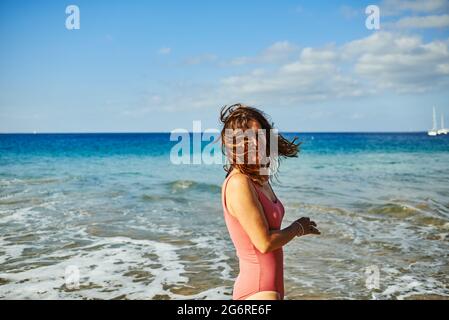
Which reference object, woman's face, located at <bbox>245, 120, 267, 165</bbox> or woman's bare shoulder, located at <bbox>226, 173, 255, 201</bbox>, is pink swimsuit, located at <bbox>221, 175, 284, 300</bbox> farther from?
woman's face, located at <bbox>245, 120, 267, 165</bbox>

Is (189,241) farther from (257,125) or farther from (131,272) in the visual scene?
(257,125)

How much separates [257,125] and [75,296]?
4.83m

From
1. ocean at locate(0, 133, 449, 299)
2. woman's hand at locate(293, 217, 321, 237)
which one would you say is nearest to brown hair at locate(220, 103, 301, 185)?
woman's hand at locate(293, 217, 321, 237)

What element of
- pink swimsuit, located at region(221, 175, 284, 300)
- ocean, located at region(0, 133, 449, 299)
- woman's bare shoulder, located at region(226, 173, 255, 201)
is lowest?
ocean, located at region(0, 133, 449, 299)

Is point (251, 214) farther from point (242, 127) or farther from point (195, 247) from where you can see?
point (195, 247)

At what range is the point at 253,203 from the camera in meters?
2.57

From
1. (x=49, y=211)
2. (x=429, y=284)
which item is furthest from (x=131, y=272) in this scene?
(x=49, y=211)

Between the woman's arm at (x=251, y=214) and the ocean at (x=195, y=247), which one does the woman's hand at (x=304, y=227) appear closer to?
the woman's arm at (x=251, y=214)

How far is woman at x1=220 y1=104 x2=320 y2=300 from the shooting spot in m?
2.59

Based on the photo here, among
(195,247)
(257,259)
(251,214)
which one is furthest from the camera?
(195,247)

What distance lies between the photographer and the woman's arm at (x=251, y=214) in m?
A: 2.57

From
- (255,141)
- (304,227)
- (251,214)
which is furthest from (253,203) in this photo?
(304,227)

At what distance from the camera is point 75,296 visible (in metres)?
6.32

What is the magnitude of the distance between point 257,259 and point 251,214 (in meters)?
0.37
